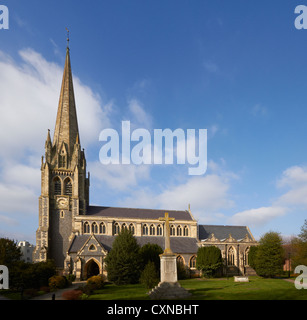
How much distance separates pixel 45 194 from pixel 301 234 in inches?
1761

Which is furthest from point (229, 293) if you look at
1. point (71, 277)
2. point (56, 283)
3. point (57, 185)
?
point (57, 185)

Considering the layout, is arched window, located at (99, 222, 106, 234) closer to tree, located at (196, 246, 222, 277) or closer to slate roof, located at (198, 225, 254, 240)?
tree, located at (196, 246, 222, 277)

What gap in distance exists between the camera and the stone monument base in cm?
2550

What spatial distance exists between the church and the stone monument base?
2509 centimetres

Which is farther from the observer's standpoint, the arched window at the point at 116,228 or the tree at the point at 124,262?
the arched window at the point at 116,228

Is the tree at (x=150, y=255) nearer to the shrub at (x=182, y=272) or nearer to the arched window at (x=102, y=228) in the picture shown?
the shrub at (x=182, y=272)

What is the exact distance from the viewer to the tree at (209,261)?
2051 inches

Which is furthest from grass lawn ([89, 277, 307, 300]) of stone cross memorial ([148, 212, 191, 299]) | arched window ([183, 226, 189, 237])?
arched window ([183, 226, 189, 237])

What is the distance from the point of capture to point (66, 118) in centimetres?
6294

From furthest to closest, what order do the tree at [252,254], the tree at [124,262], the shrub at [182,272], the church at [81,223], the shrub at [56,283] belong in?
the tree at [252,254] < the church at [81,223] < the shrub at [182,272] < the tree at [124,262] < the shrub at [56,283]

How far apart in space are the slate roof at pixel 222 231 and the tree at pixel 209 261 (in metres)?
10.1

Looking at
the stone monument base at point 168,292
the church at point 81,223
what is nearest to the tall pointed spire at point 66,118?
the church at point 81,223

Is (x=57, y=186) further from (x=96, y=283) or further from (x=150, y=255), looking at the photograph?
(x=96, y=283)

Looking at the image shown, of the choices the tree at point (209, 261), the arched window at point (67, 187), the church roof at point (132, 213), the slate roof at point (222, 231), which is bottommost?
the tree at point (209, 261)
